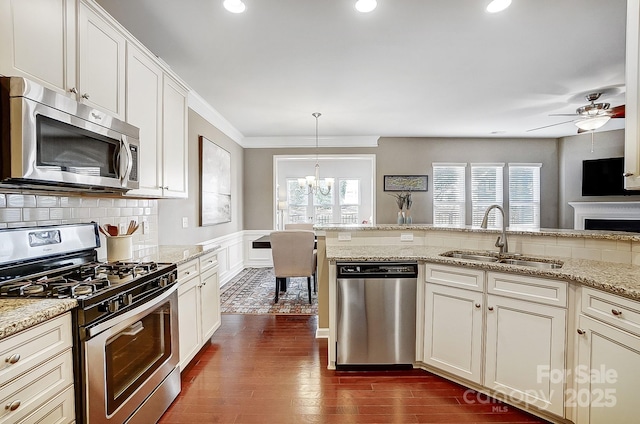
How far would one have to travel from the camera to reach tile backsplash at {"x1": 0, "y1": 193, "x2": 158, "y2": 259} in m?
1.57

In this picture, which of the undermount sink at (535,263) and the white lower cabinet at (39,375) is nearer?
the white lower cabinet at (39,375)

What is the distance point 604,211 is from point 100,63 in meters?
7.53

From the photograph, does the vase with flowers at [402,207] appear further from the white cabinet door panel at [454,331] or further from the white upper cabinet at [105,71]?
the white upper cabinet at [105,71]

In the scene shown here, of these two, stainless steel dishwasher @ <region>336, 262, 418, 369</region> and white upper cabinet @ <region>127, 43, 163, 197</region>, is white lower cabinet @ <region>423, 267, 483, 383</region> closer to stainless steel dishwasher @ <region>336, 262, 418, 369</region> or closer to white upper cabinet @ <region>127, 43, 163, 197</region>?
stainless steel dishwasher @ <region>336, 262, 418, 369</region>

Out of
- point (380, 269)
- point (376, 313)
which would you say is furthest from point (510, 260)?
point (376, 313)

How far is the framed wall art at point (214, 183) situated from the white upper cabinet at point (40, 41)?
2.57 metres

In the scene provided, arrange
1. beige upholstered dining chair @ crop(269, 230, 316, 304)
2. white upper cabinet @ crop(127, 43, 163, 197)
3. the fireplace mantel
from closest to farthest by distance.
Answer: white upper cabinet @ crop(127, 43, 163, 197) < beige upholstered dining chair @ crop(269, 230, 316, 304) < the fireplace mantel

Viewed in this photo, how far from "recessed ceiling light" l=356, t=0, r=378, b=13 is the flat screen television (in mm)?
5838

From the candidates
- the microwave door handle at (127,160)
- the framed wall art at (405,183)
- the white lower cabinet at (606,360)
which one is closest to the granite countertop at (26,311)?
the microwave door handle at (127,160)

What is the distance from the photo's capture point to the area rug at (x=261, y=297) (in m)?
3.79

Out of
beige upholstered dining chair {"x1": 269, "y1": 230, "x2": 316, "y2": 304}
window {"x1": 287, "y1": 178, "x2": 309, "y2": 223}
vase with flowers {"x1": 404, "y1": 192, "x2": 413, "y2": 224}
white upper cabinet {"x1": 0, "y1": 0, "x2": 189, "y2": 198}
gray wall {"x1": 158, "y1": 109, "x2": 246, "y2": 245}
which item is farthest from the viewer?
window {"x1": 287, "y1": 178, "x2": 309, "y2": 223}

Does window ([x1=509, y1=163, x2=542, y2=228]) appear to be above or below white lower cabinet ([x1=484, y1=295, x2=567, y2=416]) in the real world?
above

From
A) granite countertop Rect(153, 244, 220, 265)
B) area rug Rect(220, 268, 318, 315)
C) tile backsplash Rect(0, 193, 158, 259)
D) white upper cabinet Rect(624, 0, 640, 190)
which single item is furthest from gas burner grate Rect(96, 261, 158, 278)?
white upper cabinet Rect(624, 0, 640, 190)

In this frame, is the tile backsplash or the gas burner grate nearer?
the tile backsplash
